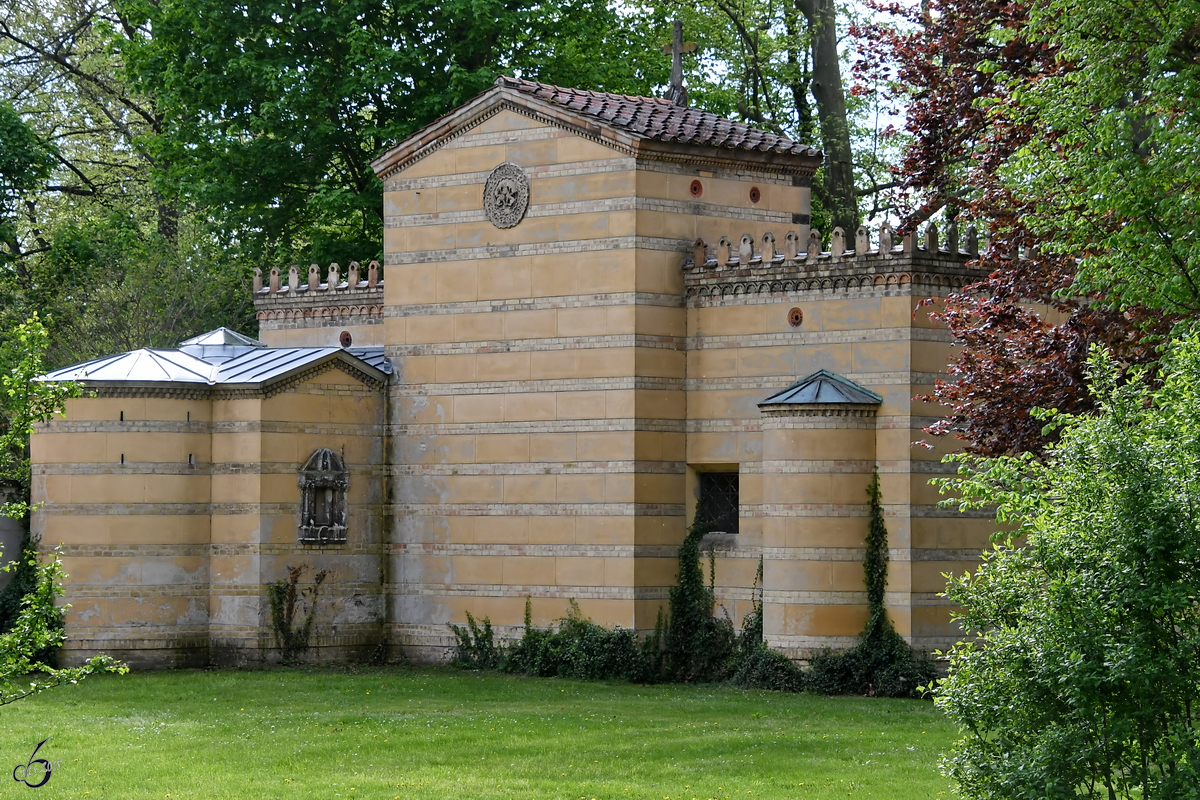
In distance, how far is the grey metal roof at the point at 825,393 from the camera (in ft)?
80.6

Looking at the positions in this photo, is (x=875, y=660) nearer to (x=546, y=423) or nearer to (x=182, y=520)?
(x=546, y=423)

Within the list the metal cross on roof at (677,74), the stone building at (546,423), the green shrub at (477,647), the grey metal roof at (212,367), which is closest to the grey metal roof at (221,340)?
the grey metal roof at (212,367)

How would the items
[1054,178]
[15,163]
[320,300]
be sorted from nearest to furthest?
[1054,178]
[320,300]
[15,163]

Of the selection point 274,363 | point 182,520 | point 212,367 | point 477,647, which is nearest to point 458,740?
point 477,647

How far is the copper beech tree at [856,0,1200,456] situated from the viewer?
16.6 meters

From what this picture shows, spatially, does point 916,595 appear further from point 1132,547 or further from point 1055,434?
point 1132,547

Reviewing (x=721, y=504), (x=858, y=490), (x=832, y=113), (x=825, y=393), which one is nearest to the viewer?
(x=858, y=490)

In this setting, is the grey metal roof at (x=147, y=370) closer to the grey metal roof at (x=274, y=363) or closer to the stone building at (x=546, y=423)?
the stone building at (x=546, y=423)

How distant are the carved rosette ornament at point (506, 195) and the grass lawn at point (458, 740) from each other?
24.8ft

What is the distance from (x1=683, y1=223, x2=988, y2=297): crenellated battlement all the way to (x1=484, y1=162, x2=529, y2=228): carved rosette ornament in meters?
2.95

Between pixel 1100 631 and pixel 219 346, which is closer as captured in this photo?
pixel 1100 631

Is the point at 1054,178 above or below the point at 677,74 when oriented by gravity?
below

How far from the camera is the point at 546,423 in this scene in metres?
26.9

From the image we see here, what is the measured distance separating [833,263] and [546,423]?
5336 millimetres
